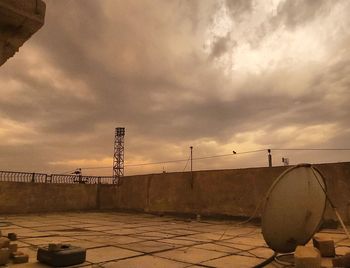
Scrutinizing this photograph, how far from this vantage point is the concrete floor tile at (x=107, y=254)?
4609 millimetres

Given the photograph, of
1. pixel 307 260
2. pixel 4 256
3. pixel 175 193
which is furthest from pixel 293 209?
pixel 175 193

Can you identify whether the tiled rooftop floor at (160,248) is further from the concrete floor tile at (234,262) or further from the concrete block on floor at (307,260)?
the concrete block on floor at (307,260)

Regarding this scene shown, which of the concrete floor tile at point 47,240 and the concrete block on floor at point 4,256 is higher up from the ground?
the concrete block on floor at point 4,256

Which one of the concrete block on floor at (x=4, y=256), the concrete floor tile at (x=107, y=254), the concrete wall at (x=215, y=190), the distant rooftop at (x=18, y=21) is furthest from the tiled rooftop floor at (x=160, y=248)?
the distant rooftop at (x=18, y=21)

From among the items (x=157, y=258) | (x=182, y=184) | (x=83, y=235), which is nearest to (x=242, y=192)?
(x=182, y=184)

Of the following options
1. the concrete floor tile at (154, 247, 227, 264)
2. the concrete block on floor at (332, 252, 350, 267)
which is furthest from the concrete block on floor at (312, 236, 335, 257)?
the concrete floor tile at (154, 247, 227, 264)

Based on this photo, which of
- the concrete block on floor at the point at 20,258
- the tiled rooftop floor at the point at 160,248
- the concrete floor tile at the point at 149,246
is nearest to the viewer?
the concrete block on floor at the point at 20,258

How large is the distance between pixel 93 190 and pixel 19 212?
3.78m

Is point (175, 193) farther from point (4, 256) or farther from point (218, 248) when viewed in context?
point (4, 256)

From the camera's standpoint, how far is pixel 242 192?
436 inches

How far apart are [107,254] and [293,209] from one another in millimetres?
2929

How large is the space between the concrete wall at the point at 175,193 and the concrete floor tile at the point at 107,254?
6283 mm

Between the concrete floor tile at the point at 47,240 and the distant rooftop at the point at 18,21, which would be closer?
the distant rooftop at the point at 18,21

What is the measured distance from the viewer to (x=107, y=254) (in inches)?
196
